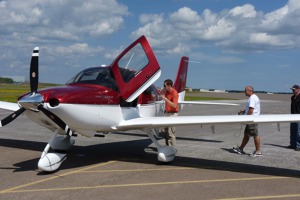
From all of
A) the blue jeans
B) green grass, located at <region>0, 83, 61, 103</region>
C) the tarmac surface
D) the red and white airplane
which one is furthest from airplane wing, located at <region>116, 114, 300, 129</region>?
green grass, located at <region>0, 83, 61, 103</region>

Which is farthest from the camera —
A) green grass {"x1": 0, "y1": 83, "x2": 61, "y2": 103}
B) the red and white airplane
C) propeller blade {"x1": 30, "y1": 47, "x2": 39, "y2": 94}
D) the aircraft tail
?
green grass {"x1": 0, "y1": 83, "x2": 61, "y2": 103}

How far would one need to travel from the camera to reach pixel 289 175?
6.98 metres

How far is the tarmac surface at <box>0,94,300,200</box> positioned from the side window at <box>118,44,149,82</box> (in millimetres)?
1923

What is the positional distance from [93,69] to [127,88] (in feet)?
2.88

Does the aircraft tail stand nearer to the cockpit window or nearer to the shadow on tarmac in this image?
the shadow on tarmac

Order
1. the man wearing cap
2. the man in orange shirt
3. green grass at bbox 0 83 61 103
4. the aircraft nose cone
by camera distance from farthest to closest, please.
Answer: green grass at bbox 0 83 61 103 → the man wearing cap → the man in orange shirt → the aircraft nose cone

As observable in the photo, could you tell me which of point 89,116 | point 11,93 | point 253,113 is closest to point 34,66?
point 89,116

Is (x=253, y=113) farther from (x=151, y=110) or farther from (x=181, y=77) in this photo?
(x=181, y=77)

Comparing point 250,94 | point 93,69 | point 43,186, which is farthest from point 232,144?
point 43,186

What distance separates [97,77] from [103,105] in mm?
713

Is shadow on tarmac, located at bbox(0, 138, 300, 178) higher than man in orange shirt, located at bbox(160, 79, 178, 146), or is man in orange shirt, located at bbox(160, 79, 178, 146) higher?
man in orange shirt, located at bbox(160, 79, 178, 146)

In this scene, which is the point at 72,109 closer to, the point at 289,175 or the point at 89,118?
the point at 89,118

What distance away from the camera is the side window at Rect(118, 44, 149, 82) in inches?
315

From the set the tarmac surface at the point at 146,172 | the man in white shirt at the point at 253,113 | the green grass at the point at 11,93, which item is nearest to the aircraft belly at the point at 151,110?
the tarmac surface at the point at 146,172
